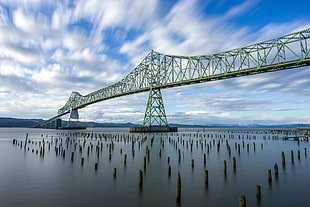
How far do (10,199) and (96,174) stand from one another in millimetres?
5740

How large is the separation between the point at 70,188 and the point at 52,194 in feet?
3.57

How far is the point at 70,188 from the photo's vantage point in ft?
38.8

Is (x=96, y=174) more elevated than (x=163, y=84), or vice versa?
(x=163, y=84)

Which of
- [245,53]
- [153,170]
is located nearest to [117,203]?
[153,170]

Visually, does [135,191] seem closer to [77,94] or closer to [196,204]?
[196,204]

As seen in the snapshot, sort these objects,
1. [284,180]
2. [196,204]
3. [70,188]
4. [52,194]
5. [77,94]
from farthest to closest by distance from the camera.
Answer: [77,94], [284,180], [70,188], [52,194], [196,204]

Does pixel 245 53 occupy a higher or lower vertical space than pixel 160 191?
higher

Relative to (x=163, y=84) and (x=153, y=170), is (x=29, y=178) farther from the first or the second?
(x=163, y=84)

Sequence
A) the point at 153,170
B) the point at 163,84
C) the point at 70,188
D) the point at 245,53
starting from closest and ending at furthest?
the point at 70,188
the point at 153,170
the point at 245,53
the point at 163,84

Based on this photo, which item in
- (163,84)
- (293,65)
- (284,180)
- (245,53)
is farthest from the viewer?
(163,84)

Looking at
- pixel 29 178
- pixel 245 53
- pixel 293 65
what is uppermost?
pixel 245 53

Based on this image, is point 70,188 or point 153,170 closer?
point 70,188

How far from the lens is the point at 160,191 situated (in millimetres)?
11242

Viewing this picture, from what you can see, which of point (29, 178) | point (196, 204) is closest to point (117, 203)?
point (196, 204)
